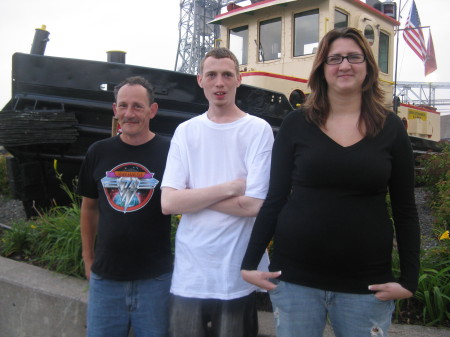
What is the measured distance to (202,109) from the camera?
4.82 meters

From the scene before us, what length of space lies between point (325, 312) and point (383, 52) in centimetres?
700

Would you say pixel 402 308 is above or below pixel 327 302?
below

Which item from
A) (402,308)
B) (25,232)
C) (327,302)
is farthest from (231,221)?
(25,232)

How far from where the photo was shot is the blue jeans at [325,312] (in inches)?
59.2

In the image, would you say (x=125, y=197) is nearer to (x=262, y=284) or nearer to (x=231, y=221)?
(x=231, y=221)

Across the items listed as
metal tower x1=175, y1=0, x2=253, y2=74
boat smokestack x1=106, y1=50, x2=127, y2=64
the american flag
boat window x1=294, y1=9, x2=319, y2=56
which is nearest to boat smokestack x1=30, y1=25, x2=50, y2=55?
boat smokestack x1=106, y1=50, x2=127, y2=64

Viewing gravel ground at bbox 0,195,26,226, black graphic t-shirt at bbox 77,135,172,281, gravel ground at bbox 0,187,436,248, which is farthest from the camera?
gravel ground at bbox 0,195,26,226

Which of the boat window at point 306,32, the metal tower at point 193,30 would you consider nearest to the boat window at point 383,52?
the boat window at point 306,32

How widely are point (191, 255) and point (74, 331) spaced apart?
146 cm

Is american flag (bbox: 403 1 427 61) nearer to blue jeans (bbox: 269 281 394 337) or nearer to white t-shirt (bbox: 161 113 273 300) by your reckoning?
white t-shirt (bbox: 161 113 273 300)

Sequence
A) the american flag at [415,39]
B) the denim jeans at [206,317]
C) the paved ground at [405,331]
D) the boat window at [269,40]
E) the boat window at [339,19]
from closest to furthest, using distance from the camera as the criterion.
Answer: the denim jeans at [206,317], the paved ground at [405,331], the boat window at [339,19], the boat window at [269,40], the american flag at [415,39]

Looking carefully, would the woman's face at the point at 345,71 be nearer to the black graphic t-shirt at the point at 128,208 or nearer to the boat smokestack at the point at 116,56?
the black graphic t-shirt at the point at 128,208

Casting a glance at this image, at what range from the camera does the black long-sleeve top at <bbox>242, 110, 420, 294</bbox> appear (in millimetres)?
1504

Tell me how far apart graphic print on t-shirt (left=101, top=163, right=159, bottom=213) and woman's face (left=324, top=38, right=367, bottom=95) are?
946 millimetres
